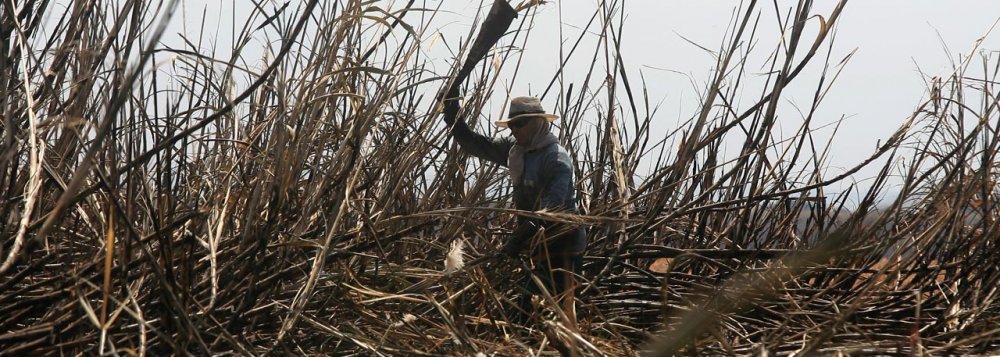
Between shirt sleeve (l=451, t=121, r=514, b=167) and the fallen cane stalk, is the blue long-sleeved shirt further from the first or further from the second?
the fallen cane stalk

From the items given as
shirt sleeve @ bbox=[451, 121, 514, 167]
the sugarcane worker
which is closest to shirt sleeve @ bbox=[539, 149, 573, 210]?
the sugarcane worker

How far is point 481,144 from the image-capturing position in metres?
3.26

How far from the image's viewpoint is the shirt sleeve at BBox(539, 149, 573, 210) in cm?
300

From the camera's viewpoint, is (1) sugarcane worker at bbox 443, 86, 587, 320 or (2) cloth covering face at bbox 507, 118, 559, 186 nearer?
(1) sugarcane worker at bbox 443, 86, 587, 320

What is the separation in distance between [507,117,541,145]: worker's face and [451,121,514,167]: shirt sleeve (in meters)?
0.13

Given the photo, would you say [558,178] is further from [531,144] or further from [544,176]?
[531,144]

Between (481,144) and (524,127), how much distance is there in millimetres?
182

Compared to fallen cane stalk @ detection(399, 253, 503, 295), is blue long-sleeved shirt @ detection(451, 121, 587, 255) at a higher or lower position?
higher

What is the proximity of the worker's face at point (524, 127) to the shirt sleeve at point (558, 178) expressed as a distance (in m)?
0.11

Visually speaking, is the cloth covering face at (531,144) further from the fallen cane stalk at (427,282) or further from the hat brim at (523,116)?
the fallen cane stalk at (427,282)

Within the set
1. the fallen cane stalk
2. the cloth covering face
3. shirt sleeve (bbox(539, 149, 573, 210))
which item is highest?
the cloth covering face

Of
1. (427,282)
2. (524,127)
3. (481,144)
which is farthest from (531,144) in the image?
(427,282)

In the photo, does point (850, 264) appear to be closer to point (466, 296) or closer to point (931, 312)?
point (931, 312)

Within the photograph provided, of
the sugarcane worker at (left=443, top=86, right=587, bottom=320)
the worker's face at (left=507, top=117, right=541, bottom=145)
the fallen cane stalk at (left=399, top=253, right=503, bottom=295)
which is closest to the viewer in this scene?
the fallen cane stalk at (left=399, top=253, right=503, bottom=295)
